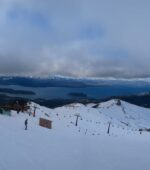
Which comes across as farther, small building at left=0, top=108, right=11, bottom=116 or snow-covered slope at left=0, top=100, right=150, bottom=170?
small building at left=0, top=108, right=11, bottom=116

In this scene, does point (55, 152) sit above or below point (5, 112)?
below

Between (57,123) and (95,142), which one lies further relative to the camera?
(57,123)

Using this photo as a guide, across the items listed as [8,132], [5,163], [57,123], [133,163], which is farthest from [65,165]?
[57,123]

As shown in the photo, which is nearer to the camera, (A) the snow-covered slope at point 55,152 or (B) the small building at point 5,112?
(A) the snow-covered slope at point 55,152

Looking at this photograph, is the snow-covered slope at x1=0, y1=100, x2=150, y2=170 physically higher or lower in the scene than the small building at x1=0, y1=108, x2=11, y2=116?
lower

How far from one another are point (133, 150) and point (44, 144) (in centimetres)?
1223

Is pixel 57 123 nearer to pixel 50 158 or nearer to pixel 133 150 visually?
pixel 133 150

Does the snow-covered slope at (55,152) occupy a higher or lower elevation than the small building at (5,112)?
lower

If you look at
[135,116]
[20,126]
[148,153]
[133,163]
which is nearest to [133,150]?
[148,153]

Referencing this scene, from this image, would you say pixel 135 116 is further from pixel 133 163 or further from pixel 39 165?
pixel 39 165

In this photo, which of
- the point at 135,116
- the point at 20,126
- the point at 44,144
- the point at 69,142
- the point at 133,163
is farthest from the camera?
the point at 135,116

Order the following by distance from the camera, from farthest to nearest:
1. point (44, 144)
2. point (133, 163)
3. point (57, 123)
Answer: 1. point (57, 123)
2. point (44, 144)
3. point (133, 163)

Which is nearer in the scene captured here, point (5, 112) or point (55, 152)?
point (55, 152)

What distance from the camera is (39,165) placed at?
28.4 meters
